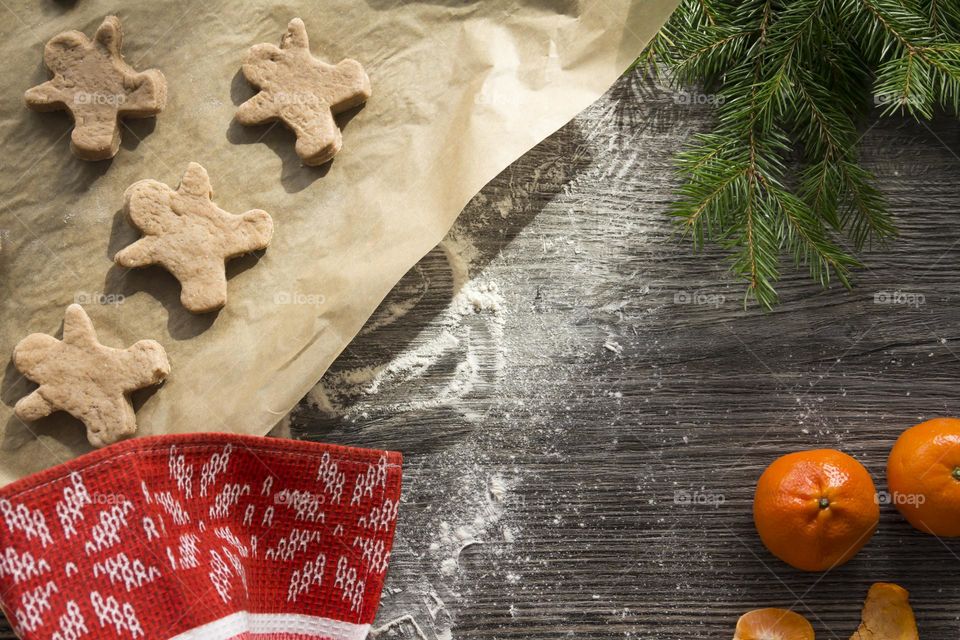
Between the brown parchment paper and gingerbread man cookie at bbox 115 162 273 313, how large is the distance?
4 cm

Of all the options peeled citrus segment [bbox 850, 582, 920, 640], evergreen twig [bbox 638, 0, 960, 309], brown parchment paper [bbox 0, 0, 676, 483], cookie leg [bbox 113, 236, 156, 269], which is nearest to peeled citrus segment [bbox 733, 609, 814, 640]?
peeled citrus segment [bbox 850, 582, 920, 640]

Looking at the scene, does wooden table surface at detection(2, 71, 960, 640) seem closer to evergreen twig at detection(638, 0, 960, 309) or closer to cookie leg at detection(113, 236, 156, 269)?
evergreen twig at detection(638, 0, 960, 309)

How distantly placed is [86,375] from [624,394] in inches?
44.6

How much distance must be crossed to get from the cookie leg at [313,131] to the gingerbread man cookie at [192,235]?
0.52 feet

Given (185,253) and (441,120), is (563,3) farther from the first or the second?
(185,253)

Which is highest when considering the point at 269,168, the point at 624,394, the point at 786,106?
the point at 786,106

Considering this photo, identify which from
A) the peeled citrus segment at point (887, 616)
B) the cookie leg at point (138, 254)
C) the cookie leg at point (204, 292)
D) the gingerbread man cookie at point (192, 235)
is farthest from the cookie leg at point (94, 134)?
the peeled citrus segment at point (887, 616)

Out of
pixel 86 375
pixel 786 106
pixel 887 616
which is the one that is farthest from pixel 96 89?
pixel 887 616

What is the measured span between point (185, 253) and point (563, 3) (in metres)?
0.95

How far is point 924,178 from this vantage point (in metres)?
1.75

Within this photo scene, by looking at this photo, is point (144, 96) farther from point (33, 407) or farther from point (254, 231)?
point (33, 407)

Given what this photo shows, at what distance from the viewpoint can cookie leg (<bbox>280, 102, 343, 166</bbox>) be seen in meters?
1.55

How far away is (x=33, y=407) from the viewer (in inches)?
58.4

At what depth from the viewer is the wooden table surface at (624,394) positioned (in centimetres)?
167
